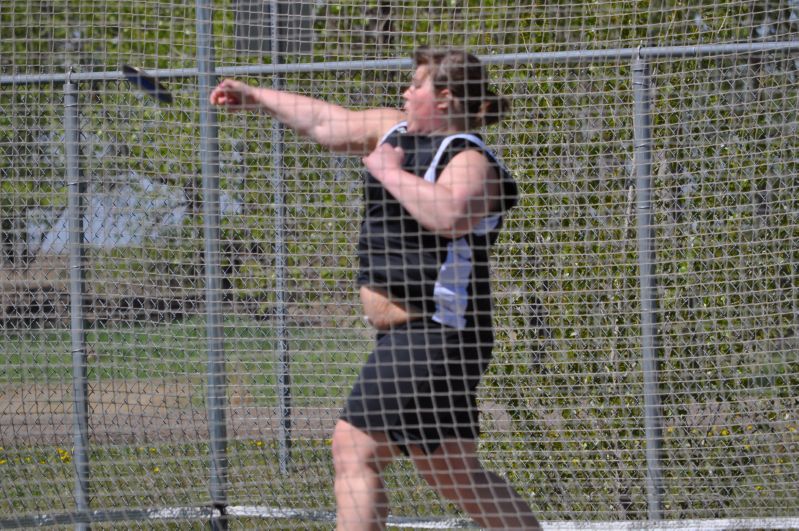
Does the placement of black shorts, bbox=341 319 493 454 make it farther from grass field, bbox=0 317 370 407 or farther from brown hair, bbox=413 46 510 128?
grass field, bbox=0 317 370 407

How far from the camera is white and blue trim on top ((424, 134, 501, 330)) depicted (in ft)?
9.98

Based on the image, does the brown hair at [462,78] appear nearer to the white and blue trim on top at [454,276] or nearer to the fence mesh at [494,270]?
the white and blue trim on top at [454,276]

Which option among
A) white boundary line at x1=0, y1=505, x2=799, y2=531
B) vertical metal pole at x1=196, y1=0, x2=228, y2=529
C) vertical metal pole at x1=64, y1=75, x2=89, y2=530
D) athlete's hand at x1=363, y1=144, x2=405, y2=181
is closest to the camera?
athlete's hand at x1=363, y1=144, x2=405, y2=181

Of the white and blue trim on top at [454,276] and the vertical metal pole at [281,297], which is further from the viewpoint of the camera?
the vertical metal pole at [281,297]

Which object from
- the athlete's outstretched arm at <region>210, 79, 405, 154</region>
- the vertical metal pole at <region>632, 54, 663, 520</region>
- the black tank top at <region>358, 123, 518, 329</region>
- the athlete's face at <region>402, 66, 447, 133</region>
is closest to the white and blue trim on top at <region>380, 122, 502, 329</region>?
the black tank top at <region>358, 123, 518, 329</region>

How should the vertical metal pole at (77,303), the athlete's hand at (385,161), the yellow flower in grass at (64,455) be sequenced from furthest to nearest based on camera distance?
the yellow flower in grass at (64,455) → the vertical metal pole at (77,303) → the athlete's hand at (385,161)

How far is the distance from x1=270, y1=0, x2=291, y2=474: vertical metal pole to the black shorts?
1.28 m

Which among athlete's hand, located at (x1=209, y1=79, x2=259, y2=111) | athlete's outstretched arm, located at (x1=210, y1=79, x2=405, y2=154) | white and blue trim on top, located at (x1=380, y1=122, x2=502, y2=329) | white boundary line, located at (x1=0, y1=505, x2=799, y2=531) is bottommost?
white boundary line, located at (x1=0, y1=505, x2=799, y2=531)

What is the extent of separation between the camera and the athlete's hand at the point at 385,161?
9.62 ft

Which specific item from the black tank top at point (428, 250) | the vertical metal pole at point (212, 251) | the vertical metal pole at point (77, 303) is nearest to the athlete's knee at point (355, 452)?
the black tank top at point (428, 250)

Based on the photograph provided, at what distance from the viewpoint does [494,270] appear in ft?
14.7

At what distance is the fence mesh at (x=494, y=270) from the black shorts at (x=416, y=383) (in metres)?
1.24

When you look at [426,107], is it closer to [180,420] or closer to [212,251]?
[212,251]

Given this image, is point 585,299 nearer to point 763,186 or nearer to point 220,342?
point 763,186
